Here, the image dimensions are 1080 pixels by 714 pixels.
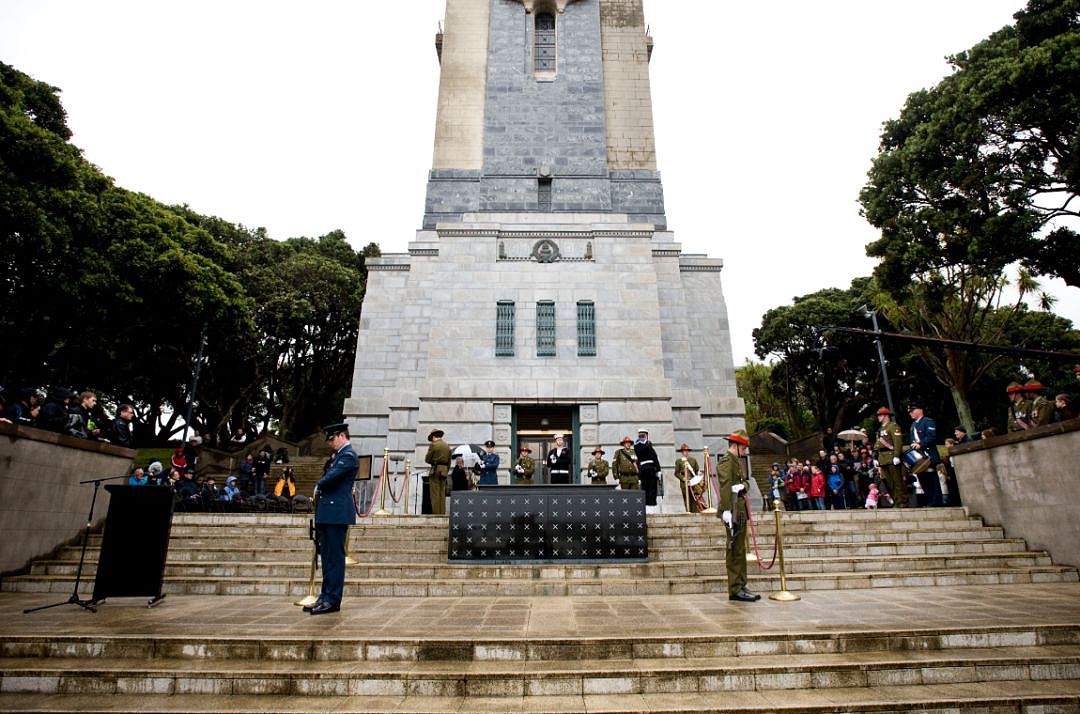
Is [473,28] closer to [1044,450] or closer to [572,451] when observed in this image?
[572,451]

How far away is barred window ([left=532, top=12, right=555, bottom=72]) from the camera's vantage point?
2430 centimetres

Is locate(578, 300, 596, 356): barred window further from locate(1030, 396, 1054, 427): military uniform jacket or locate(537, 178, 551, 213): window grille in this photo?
locate(1030, 396, 1054, 427): military uniform jacket

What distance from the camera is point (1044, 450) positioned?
10.1 metres

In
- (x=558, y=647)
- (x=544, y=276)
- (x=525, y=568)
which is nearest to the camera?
(x=558, y=647)

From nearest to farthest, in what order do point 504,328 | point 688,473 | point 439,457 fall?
1. point 439,457
2. point 688,473
3. point 504,328

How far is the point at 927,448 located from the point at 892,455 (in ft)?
2.39

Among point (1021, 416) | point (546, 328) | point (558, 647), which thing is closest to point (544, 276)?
point (546, 328)

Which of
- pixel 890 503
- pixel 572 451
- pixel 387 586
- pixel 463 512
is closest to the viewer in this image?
pixel 387 586

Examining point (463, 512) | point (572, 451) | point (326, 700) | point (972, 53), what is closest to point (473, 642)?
point (326, 700)

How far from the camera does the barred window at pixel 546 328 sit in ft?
62.2

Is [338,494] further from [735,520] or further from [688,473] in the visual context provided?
[688,473]

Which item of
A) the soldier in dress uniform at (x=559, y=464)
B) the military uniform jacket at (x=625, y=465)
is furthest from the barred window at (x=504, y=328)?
the military uniform jacket at (x=625, y=465)

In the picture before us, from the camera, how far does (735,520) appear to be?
7.64m

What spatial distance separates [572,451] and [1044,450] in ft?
37.6
